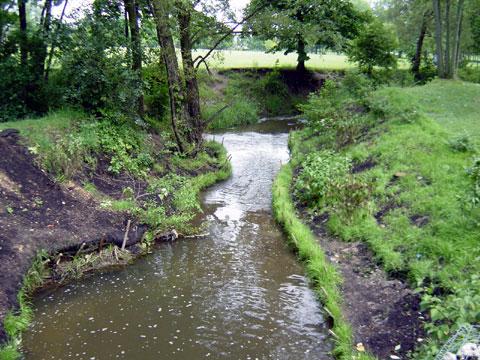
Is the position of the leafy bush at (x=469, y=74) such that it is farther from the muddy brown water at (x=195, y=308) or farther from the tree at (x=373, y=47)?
the muddy brown water at (x=195, y=308)

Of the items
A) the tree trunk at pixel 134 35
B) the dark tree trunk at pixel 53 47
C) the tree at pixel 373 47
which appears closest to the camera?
the dark tree trunk at pixel 53 47

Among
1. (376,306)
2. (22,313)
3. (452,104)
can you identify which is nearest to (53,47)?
(22,313)

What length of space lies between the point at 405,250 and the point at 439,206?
1.30 m

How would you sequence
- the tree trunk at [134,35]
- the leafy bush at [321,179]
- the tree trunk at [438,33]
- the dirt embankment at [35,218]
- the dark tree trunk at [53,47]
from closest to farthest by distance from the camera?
the dirt embankment at [35,218], the leafy bush at [321,179], the dark tree trunk at [53,47], the tree trunk at [134,35], the tree trunk at [438,33]

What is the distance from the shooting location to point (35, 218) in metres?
8.55

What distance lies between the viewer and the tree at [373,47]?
85.9ft

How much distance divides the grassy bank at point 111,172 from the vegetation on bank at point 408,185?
131 inches

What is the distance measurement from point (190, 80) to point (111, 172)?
5499 mm

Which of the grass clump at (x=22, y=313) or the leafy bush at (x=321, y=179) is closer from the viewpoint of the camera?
the grass clump at (x=22, y=313)

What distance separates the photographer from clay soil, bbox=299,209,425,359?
6.03 m

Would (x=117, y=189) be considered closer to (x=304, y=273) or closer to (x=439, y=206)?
(x=304, y=273)

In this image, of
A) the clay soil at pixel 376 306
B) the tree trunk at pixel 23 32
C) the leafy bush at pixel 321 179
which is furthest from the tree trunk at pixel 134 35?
the clay soil at pixel 376 306

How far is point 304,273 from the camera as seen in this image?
28.5ft

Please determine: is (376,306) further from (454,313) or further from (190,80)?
(190,80)
